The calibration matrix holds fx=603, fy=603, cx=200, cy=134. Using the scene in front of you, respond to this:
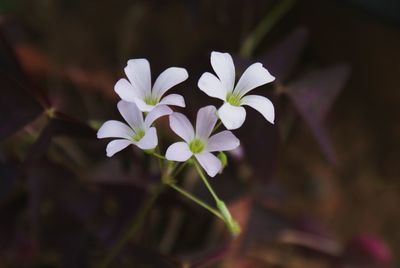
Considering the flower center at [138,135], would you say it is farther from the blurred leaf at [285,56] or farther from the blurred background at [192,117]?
the blurred leaf at [285,56]

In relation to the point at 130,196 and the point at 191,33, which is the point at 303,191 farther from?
the point at 130,196

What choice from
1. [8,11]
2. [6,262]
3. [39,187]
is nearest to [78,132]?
[39,187]

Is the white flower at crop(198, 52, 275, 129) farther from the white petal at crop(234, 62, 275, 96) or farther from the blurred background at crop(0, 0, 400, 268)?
the blurred background at crop(0, 0, 400, 268)

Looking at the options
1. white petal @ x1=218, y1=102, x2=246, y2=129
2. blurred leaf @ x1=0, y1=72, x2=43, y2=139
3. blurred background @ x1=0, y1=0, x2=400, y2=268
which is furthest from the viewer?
blurred background @ x1=0, y1=0, x2=400, y2=268

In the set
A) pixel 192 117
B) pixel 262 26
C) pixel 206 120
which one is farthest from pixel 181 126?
pixel 262 26

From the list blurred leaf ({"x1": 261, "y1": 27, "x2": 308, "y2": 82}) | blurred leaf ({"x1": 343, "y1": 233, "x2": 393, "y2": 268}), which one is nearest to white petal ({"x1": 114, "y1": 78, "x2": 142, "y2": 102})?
blurred leaf ({"x1": 261, "y1": 27, "x2": 308, "y2": 82})

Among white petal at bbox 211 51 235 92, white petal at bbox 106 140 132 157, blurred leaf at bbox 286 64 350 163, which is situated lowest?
white petal at bbox 106 140 132 157

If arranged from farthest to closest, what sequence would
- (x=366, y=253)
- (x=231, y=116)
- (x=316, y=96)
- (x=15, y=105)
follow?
(x=366, y=253), (x=316, y=96), (x=15, y=105), (x=231, y=116)

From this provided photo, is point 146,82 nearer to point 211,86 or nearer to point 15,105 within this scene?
point 211,86
